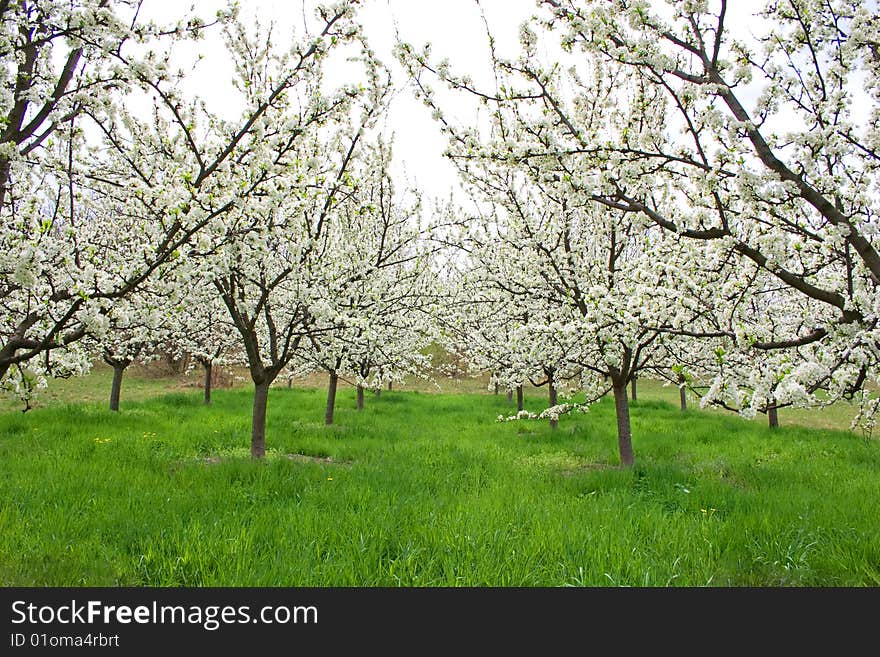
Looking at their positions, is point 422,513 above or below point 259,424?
below

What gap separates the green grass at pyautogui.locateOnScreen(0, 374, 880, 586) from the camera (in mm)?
3561

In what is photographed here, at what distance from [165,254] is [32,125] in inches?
49.4

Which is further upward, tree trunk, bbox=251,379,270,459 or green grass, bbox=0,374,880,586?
tree trunk, bbox=251,379,270,459

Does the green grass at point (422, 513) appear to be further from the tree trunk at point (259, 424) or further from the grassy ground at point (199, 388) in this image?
the grassy ground at point (199, 388)

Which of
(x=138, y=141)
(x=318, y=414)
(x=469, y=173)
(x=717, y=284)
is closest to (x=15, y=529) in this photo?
(x=138, y=141)

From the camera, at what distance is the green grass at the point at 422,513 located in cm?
356

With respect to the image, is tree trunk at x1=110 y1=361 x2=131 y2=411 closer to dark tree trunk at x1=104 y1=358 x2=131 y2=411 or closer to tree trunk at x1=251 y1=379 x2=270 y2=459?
dark tree trunk at x1=104 y1=358 x2=131 y2=411

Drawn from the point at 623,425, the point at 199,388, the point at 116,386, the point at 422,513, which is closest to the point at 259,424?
the point at 422,513

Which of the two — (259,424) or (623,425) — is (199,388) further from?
(623,425)

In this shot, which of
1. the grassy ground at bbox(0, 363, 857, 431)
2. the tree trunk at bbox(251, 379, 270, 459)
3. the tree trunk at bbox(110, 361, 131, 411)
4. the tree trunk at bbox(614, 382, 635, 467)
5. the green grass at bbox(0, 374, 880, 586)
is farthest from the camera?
the grassy ground at bbox(0, 363, 857, 431)

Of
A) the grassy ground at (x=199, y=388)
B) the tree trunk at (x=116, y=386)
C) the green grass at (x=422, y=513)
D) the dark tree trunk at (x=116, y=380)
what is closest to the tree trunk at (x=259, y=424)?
the green grass at (x=422, y=513)

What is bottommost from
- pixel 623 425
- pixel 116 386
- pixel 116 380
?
pixel 116 386

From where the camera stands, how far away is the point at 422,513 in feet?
15.3

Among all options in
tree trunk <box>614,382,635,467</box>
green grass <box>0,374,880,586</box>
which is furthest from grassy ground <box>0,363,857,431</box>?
tree trunk <box>614,382,635,467</box>
